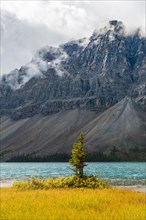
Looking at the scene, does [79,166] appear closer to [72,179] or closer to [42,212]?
[72,179]

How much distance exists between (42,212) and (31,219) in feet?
7.77

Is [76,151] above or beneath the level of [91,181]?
above

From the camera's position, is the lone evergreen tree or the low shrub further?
the lone evergreen tree

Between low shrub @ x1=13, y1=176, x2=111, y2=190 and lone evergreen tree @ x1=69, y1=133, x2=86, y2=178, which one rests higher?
lone evergreen tree @ x1=69, y1=133, x2=86, y2=178

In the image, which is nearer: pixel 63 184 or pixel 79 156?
pixel 63 184

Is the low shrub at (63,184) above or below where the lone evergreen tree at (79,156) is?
below

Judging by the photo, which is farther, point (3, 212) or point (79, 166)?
point (79, 166)

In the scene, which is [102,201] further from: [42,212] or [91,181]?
[91,181]

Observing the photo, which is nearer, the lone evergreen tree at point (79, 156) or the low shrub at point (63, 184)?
the low shrub at point (63, 184)

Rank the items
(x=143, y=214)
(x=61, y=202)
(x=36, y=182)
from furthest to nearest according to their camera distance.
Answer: (x=36, y=182) < (x=61, y=202) < (x=143, y=214)

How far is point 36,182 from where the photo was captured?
48781mm

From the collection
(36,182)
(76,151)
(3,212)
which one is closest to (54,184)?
(36,182)

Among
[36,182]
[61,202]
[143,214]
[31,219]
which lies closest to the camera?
[31,219]

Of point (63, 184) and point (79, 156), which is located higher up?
point (79, 156)
